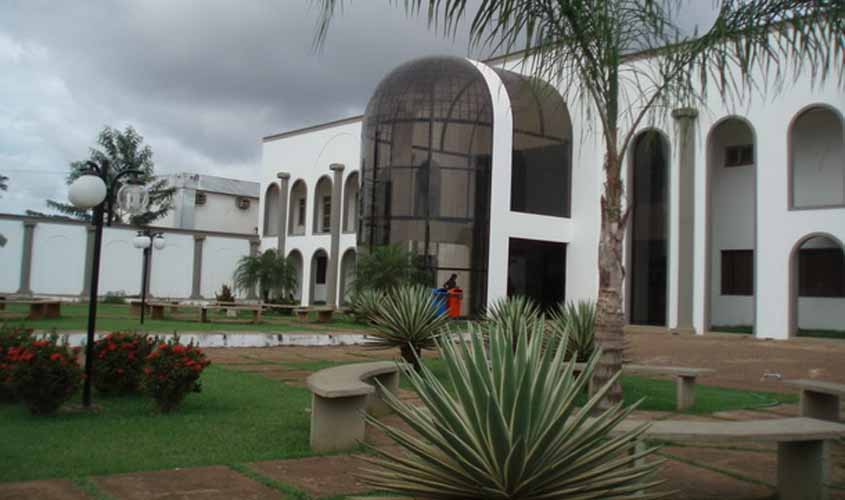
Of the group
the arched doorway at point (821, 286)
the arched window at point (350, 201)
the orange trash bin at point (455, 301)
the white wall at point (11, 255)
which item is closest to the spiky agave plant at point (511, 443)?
the orange trash bin at point (455, 301)

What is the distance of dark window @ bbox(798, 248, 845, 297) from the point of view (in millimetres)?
20047

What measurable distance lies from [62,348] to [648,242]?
18777 mm

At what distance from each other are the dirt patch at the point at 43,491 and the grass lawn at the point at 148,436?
140 millimetres

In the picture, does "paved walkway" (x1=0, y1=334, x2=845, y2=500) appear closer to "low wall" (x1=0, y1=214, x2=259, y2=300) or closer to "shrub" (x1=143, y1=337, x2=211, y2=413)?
"shrub" (x1=143, y1=337, x2=211, y2=413)

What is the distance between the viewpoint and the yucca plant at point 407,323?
29.1ft

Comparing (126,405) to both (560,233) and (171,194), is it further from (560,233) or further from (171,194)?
(171,194)

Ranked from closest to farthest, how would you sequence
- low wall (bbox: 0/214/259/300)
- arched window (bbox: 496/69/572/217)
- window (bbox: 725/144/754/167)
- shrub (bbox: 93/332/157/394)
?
shrub (bbox: 93/332/157/394), window (bbox: 725/144/754/167), arched window (bbox: 496/69/572/217), low wall (bbox: 0/214/259/300)

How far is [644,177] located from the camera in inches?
873

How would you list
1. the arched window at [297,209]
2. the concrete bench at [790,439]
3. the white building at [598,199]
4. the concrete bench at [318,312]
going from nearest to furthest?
the concrete bench at [790,439], the white building at [598,199], the concrete bench at [318,312], the arched window at [297,209]

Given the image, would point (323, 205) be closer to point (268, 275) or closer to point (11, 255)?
point (268, 275)

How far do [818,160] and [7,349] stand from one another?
66.9 feet

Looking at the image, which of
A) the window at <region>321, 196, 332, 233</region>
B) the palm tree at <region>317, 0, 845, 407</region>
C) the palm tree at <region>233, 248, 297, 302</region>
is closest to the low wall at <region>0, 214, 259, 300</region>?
the palm tree at <region>233, 248, 297, 302</region>

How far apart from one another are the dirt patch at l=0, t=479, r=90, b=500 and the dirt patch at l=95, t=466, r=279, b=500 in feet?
0.48

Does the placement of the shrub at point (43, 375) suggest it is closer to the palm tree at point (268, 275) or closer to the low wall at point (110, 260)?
Answer: the low wall at point (110, 260)
